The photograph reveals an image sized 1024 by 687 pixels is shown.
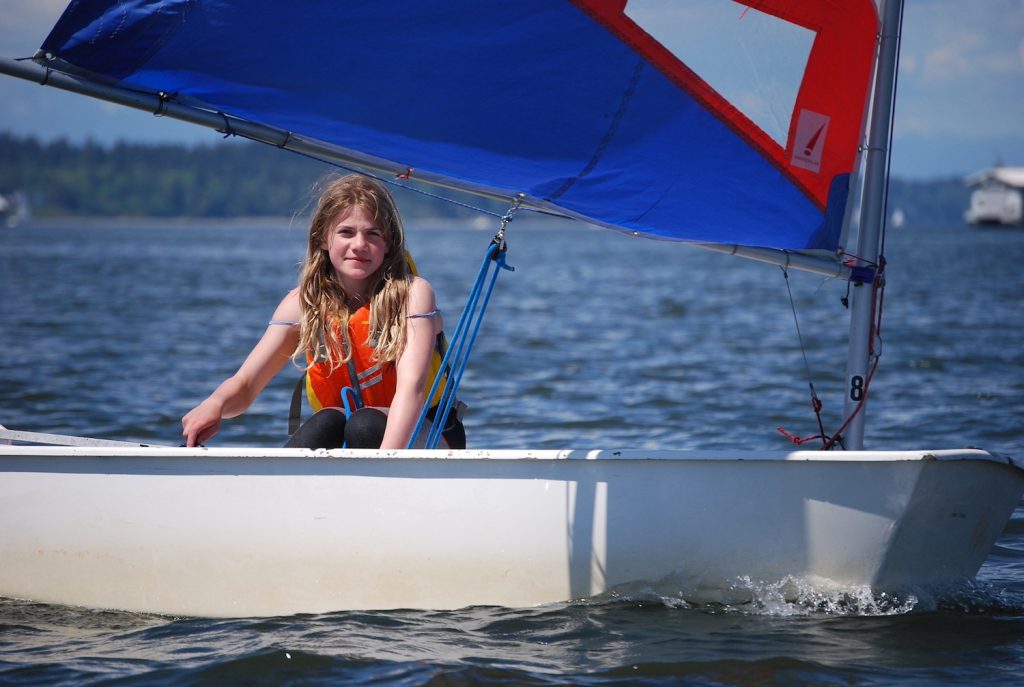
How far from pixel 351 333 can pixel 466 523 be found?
0.67 meters

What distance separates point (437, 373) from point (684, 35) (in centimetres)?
124

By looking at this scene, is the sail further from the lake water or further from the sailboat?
the lake water

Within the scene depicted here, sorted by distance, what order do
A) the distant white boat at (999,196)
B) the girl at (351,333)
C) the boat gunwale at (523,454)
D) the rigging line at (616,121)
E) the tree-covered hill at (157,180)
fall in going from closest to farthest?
the boat gunwale at (523,454)
the girl at (351,333)
the rigging line at (616,121)
the distant white boat at (999,196)
the tree-covered hill at (157,180)

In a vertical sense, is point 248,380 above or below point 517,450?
above

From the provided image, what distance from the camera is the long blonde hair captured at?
3.60m

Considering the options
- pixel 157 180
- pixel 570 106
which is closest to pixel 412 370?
pixel 570 106

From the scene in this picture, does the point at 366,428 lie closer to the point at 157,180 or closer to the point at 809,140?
the point at 809,140

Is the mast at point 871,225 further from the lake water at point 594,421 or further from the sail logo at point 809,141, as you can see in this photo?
the lake water at point 594,421

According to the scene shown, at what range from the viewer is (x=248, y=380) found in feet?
11.9

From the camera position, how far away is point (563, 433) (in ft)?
23.4

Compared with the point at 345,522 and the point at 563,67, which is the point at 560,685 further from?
the point at 563,67

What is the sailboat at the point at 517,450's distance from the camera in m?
3.36

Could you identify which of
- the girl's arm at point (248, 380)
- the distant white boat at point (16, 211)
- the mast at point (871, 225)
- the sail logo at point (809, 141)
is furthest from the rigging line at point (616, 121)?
the distant white boat at point (16, 211)

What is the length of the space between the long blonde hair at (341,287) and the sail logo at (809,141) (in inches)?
48.0
